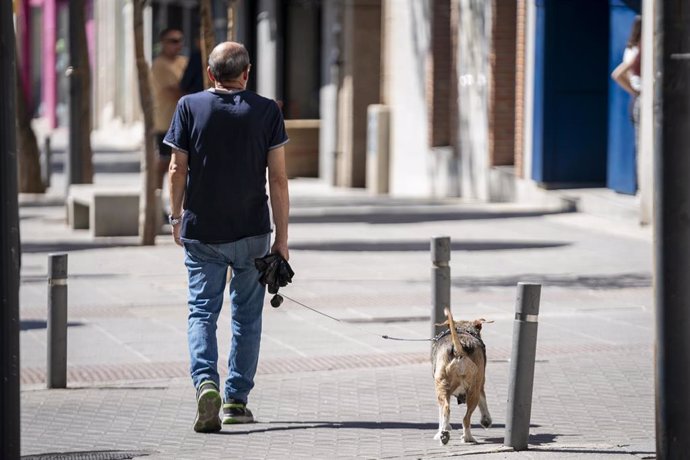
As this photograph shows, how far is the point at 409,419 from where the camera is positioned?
826 cm

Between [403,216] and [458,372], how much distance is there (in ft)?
43.2

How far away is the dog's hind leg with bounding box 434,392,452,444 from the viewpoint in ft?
23.8

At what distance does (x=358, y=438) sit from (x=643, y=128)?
1050cm

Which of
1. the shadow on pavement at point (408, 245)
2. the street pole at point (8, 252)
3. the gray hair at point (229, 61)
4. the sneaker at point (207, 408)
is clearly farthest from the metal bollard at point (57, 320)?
the shadow on pavement at point (408, 245)

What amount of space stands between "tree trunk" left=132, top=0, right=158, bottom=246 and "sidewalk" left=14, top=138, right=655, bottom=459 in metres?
0.26

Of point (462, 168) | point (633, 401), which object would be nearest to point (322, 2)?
point (462, 168)

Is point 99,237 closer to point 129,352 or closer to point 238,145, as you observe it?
point 129,352

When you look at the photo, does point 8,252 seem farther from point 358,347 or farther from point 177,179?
point 358,347

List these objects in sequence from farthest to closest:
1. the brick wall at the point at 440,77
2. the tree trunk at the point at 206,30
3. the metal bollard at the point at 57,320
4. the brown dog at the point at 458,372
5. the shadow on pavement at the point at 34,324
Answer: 1. the brick wall at the point at 440,77
2. the tree trunk at the point at 206,30
3. the shadow on pavement at the point at 34,324
4. the metal bollard at the point at 57,320
5. the brown dog at the point at 458,372

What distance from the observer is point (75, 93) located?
69.5 feet

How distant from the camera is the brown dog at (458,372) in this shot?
23.7ft

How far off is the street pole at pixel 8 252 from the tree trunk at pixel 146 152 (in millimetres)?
10082

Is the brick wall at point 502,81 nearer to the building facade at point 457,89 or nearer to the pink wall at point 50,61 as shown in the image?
the building facade at point 457,89

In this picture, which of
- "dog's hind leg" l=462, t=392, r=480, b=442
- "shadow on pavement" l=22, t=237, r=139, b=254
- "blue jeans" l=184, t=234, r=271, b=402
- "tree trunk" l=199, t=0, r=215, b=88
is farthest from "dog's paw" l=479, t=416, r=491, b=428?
"shadow on pavement" l=22, t=237, r=139, b=254
